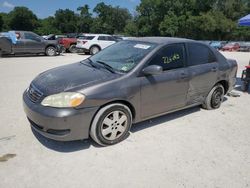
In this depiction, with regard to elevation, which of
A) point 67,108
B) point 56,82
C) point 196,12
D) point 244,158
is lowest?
point 244,158

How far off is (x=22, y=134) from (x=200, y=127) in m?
3.07

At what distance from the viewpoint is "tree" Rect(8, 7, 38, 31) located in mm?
75375

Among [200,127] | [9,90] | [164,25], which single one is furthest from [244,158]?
[164,25]

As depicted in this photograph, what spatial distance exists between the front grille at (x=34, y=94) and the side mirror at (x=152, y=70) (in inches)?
62.9

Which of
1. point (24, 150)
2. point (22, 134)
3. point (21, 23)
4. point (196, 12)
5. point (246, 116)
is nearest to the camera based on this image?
point (24, 150)

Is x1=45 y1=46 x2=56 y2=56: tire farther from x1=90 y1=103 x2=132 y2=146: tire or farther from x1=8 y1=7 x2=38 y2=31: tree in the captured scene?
x1=8 y1=7 x2=38 y2=31: tree

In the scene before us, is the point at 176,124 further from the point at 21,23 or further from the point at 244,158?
the point at 21,23

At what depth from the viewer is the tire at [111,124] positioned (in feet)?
11.8

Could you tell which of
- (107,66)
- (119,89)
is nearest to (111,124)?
(119,89)

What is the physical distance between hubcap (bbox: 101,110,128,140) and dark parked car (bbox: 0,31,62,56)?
12.9m

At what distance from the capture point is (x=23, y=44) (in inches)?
590

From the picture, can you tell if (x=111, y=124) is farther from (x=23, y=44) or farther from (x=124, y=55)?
(x=23, y=44)

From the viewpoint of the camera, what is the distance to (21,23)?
2995 inches

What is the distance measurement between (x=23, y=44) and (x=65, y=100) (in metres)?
13.0
